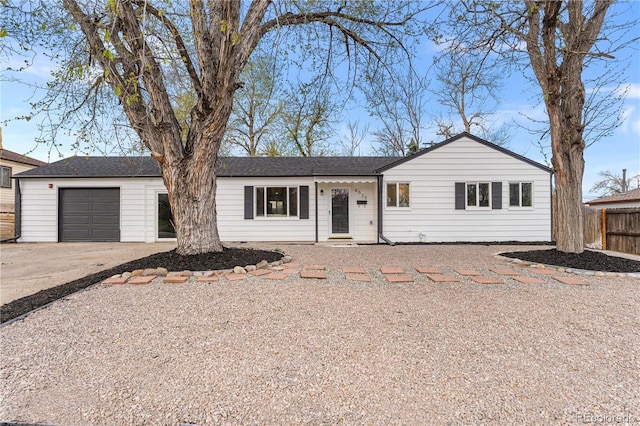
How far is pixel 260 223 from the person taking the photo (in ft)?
37.8

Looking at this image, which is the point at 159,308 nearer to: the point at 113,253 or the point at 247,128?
the point at 113,253

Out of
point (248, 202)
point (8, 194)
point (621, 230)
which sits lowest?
point (621, 230)

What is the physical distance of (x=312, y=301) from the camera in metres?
3.86

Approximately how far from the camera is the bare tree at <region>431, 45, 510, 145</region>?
23.8 ft

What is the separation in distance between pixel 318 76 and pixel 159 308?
617cm

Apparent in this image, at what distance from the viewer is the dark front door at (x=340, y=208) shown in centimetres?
1159

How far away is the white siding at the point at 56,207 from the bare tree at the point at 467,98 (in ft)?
34.1

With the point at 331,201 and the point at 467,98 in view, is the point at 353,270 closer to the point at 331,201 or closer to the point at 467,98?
the point at 331,201

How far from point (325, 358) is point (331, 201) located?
30.4ft

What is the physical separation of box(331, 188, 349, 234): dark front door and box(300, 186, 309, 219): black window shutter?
94 cm

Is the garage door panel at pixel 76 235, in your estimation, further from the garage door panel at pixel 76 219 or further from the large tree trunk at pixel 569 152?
the large tree trunk at pixel 569 152

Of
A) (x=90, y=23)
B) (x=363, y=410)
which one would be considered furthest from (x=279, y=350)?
(x=90, y=23)

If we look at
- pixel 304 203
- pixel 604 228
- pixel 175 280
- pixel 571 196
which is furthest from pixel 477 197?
pixel 175 280

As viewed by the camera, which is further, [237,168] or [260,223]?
[237,168]
